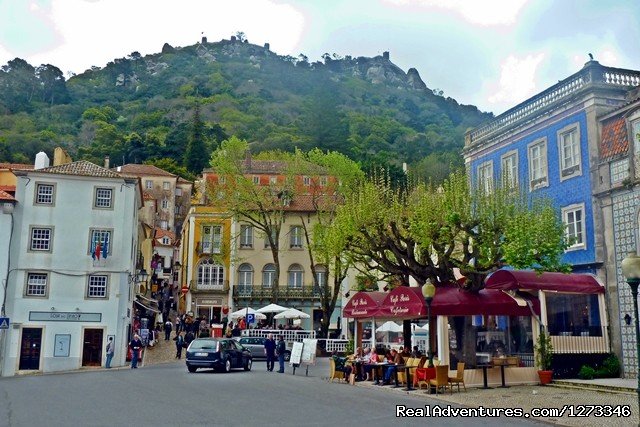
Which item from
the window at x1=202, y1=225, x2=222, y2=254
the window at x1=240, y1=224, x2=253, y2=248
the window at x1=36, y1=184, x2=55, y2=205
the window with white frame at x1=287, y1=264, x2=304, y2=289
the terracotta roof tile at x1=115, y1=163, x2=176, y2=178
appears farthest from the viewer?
the terracotta roof tile at x1=115, y1=163, x2=176, y2=178

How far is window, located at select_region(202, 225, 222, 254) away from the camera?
2207 inches

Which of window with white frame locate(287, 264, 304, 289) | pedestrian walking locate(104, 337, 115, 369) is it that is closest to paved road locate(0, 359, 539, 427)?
pedestrian walking locate(104, 337, 115, 369)

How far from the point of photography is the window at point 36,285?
3625 cm

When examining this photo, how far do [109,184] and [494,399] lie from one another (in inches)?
1115

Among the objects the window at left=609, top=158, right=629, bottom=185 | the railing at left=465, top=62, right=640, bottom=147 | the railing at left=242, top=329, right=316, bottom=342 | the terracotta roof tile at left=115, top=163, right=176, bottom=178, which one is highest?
the terracotta roof tile at left=115, top=163, right=176, bottom=178

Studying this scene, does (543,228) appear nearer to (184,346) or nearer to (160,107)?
(184,346)

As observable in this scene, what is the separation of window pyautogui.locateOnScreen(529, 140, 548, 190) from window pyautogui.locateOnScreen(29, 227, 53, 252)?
26.4 m

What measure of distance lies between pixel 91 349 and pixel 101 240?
6213 millimetres

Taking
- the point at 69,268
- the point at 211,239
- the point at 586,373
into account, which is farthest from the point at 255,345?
the point at 211,239

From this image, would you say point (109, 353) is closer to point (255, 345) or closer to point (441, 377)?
point (255, 345)

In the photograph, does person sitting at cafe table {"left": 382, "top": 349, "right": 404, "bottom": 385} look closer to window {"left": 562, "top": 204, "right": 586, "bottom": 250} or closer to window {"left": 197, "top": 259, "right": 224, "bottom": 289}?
window {"left": 562, "top": 204, "right": 586, "bottom": 250}

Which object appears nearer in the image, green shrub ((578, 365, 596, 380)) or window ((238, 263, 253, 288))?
green shrub ((578, 365, 596, 380))

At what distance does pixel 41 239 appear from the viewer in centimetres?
3712

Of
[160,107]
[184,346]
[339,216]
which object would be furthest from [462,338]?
[160,107]
